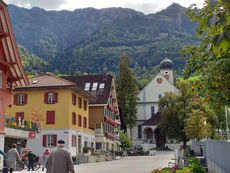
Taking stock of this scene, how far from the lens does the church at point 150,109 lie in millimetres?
82250

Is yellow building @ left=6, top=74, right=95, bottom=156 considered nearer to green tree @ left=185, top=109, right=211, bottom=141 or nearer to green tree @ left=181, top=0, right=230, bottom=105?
green tree @ left=185, top=109, right=211, bottom=141

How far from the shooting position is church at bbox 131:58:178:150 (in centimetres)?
8225

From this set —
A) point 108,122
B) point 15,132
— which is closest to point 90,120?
point 108,122

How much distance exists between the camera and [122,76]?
261 ft

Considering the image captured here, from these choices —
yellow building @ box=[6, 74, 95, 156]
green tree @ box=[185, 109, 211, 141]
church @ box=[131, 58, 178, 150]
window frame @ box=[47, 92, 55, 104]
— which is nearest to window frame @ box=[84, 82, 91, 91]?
yellow building @ box=[6, 74, 95, 156]

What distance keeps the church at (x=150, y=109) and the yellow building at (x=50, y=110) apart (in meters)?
40.8

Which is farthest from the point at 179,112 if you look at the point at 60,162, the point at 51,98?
the point at 60,162

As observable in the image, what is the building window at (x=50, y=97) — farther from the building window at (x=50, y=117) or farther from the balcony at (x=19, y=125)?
the balcony at (x=19, y=125)

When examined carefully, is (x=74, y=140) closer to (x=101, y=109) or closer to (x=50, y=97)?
(x=50, y=97)

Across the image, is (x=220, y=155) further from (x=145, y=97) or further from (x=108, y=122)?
(x=145, y=97)

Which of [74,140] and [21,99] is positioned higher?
[21,99]

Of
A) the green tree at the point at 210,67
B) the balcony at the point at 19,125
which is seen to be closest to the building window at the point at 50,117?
the balcony at the point at 19,125

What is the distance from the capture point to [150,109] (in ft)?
288

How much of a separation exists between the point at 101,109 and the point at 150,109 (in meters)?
37.4
